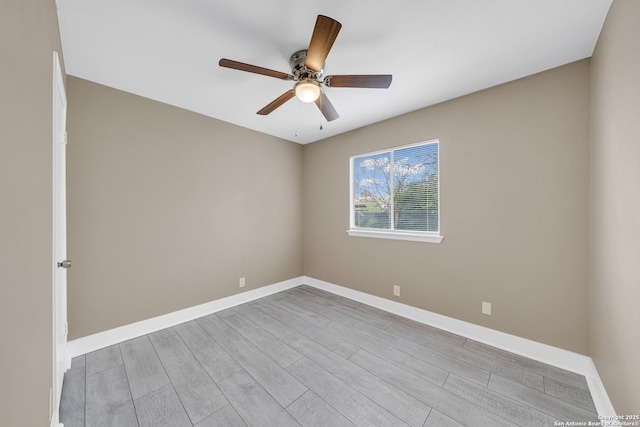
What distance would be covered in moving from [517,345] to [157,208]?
3798 millimetres

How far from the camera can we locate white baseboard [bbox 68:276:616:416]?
1.87 metres

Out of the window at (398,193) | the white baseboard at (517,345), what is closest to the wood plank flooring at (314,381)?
the white baseboard at (517,345)

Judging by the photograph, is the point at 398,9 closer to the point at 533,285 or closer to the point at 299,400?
the point at 533,285

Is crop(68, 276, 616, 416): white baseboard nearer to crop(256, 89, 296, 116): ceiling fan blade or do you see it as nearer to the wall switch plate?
the wall switch plate

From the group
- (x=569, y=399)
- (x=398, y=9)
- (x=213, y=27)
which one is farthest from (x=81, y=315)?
(x=569, y=399)

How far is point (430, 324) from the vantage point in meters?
2.75

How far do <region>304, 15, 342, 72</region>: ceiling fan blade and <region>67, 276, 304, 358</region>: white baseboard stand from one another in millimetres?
2894

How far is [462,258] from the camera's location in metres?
2.54

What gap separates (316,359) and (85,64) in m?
3.14

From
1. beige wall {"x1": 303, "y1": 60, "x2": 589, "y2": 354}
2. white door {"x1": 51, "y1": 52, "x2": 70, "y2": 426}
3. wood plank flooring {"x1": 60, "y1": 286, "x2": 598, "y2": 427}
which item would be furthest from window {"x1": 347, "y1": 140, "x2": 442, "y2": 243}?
white door {"x1": 51, "y1": 52, "x2": 70, "y2": 426}

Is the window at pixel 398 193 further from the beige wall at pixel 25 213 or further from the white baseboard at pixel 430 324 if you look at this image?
the beige wall at pixel 25 213

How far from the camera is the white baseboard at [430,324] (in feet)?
6.14

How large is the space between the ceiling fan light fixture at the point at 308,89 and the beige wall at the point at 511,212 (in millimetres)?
1581

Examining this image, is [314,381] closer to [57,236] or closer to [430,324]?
[430,324]
